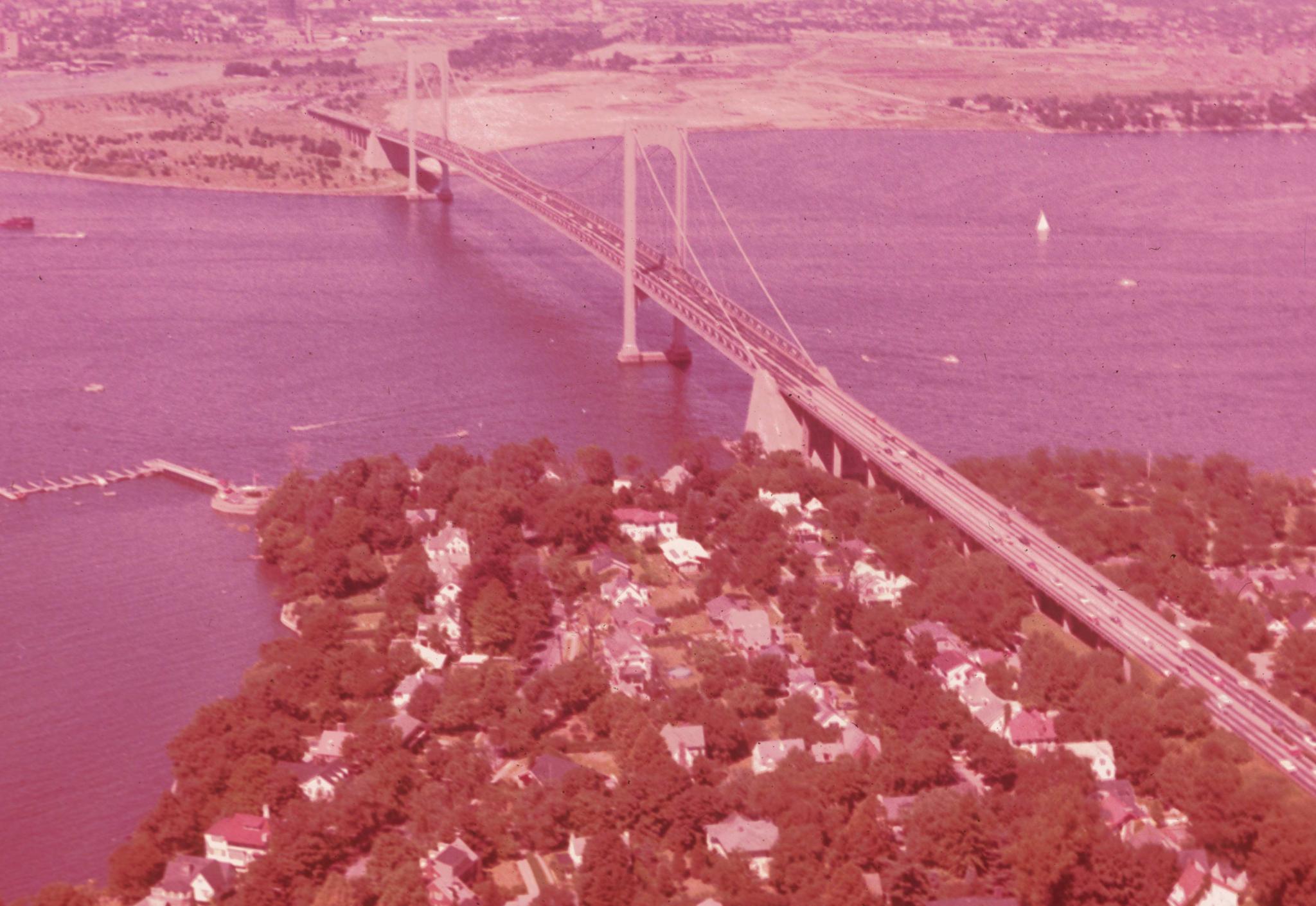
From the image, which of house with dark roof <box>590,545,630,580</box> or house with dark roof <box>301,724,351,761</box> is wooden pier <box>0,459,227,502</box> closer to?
house with dark roof <box>590,545,630,580</box>

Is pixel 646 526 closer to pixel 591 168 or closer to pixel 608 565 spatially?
pixel 608 565

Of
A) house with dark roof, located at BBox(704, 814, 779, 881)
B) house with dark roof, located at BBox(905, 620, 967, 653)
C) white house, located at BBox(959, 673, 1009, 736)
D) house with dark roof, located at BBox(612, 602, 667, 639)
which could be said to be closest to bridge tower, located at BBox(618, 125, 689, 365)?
house with dark roof, located at BBox(612, 602, 667, 639)

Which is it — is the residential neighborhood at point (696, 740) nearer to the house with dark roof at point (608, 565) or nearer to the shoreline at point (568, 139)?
the house with dark roof at point (608, 565)

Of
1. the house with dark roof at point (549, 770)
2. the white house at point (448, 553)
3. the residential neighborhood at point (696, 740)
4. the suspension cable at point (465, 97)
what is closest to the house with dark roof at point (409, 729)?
the residential neighborhood at point (696, 740)

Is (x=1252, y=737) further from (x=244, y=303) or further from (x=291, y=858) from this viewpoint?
(x=244, y=303)

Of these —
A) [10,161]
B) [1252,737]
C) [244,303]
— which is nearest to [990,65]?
[10,161]

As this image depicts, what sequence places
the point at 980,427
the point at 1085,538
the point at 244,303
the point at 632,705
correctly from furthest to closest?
the point at 244,303 → the point at 980,427 → the point at 1085,538 → the point at 632,705
